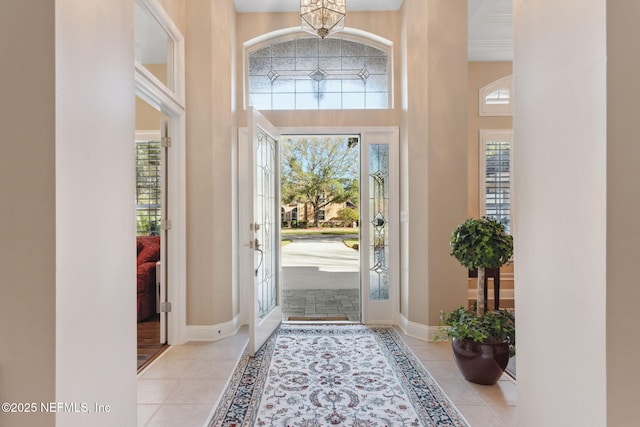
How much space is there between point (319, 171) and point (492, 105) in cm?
980

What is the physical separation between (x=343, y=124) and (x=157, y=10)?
2.01 meters

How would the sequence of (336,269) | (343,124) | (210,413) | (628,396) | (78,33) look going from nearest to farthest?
(628,396)
(78,33)
(210,413)
(343,124)
(336,269)

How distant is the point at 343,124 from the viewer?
3.88 m

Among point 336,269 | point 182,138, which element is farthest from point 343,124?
point 336,269

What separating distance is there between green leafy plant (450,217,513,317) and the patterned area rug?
2.58 ft

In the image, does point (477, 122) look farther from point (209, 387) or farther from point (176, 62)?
point (209, 387)

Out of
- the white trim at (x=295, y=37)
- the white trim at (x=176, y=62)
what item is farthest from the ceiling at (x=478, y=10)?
the white trim at (x=176, y=62)

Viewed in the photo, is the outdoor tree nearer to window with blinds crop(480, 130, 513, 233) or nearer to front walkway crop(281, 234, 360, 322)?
front walkway crop(281, 234, 360, 322)

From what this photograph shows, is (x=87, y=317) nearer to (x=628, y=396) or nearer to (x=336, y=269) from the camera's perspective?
(x=628, y=396)

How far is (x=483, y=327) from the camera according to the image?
244 cm

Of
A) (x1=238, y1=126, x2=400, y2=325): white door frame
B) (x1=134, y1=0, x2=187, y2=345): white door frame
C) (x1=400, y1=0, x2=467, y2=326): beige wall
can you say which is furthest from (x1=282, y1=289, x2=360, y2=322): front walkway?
(x1=134, y1=0, x2=187, y2=345): white door frame

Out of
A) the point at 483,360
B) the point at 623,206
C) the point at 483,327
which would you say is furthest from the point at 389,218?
the point at 623,206

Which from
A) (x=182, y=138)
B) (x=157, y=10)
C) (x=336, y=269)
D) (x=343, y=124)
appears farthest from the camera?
(x=336, y=269)
